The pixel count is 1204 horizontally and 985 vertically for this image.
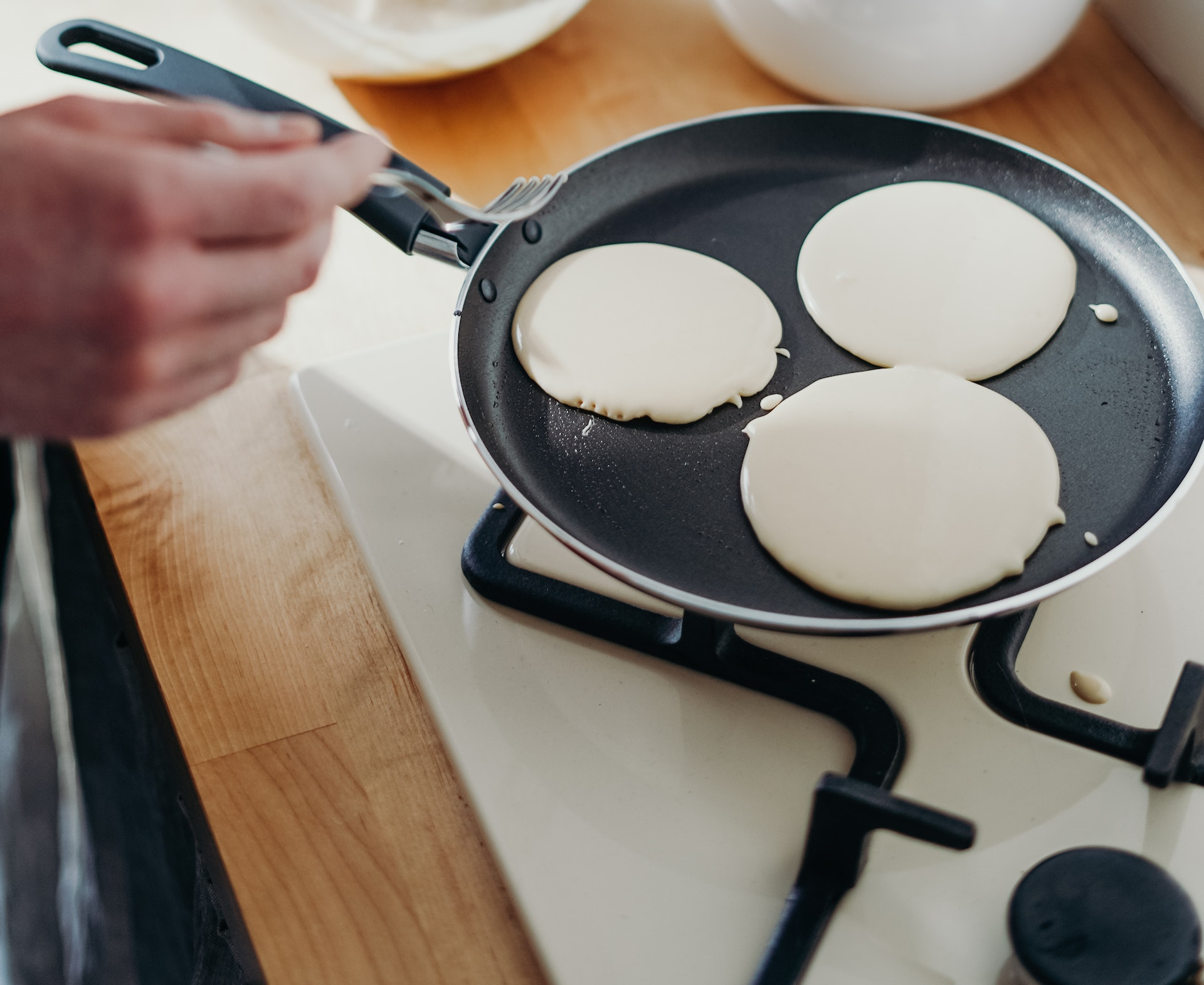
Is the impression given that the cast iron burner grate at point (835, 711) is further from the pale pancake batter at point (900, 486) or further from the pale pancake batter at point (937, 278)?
the pale pancake batter at point (937, 278)

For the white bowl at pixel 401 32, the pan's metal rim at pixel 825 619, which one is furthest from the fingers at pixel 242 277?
the white bowl at pixel 401 32

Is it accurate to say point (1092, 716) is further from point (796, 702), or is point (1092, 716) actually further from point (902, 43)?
point (902, 43)

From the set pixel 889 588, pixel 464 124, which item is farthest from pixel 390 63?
pixel 889 588

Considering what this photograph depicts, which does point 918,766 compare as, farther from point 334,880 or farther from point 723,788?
point 334,880

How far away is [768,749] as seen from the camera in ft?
1.95

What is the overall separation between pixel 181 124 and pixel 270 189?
79 millimetres

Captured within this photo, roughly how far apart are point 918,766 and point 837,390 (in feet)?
0.83

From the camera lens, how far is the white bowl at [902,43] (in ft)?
2.85

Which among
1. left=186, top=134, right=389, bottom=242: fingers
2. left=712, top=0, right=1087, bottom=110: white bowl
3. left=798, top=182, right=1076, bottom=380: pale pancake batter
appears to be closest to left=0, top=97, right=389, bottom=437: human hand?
left=186, top=134, right=389, bottom=242: fingers

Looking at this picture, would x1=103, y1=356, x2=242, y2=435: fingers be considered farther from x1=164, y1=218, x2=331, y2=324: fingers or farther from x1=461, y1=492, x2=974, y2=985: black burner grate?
x1=461, y1=492, x2=974, y2=985: black burner grate

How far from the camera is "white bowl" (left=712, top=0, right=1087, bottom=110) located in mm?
870

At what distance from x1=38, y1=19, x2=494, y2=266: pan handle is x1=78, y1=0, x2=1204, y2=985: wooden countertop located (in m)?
0.19

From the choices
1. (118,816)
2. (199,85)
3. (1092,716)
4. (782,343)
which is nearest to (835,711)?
(1092,716)

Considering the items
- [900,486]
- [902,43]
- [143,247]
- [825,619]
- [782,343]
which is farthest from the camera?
[902,43]
